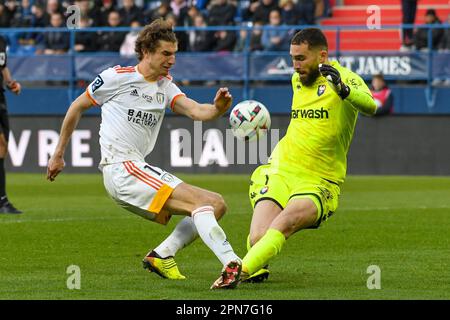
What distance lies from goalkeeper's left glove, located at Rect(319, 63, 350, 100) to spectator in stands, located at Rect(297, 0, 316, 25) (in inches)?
630

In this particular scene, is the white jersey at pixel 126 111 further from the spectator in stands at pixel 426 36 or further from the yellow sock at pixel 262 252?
the spectator in stands at pixel 426 36

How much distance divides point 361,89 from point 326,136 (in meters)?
0.54

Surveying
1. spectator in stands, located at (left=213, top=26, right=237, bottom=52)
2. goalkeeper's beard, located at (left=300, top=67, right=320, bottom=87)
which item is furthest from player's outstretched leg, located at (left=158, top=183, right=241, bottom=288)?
spectator in stands, located at (left=213, top=26, right=237, bottom=52)

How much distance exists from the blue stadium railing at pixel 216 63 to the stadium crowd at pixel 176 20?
23 cm

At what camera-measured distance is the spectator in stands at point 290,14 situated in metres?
24.5

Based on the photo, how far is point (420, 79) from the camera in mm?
22859

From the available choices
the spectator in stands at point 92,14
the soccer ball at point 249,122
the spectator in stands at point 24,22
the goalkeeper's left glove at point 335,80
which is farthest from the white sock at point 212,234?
the spectator in stands at point 92,14

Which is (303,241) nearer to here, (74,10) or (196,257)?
(196,257)

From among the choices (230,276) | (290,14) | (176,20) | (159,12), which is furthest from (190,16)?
(230,276)

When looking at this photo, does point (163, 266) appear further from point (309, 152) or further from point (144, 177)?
point (309, 152)

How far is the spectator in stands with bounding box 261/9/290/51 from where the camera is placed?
23.5 meters

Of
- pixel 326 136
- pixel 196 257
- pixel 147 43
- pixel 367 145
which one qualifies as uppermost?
pixel 147 43
